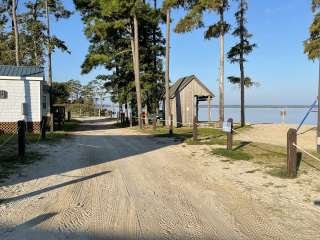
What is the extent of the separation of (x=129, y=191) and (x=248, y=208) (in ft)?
7.60

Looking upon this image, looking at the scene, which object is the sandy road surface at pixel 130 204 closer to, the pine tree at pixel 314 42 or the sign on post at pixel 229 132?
the sign on post at pixel 229 132

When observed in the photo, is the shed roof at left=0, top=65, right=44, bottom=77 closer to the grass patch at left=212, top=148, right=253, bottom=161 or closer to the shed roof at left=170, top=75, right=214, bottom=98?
the grass patch at left=212, top=148, right=253, bottom=161

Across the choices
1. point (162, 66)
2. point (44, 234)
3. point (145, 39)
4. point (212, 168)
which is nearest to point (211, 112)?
point (162, 66)

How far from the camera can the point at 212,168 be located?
1035 centimetres

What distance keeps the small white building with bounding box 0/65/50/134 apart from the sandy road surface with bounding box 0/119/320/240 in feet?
34.7

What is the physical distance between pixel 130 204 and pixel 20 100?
15.7m

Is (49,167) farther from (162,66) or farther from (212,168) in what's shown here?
(162,66)

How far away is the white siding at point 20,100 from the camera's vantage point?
20.4 metres

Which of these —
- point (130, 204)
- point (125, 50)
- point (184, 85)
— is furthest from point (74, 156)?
point (184, 85)

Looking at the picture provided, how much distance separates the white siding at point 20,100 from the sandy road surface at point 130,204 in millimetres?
10597

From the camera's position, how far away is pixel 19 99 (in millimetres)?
20750

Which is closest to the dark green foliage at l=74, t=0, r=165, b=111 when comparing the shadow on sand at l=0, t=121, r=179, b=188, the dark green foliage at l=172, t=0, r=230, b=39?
the dark green foliage at l=172, t=0, r=230, b=39

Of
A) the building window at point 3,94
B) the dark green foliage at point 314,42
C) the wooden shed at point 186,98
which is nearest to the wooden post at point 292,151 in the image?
the dark green foliage at point 314,42

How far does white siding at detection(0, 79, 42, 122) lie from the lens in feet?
67.0
